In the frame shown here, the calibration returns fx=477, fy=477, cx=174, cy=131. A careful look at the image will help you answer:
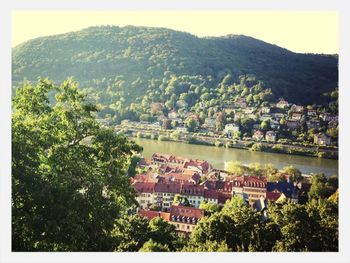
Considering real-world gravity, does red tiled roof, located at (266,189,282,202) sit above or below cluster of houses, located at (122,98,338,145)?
below

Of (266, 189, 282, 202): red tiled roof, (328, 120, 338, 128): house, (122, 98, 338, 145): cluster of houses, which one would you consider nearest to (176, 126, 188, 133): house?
(122, 98, 338, 145): cluster of houses

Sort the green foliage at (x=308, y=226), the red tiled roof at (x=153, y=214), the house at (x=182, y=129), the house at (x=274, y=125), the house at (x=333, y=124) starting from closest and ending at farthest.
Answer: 1. the green foliage at (x=308, y=226)
2. the house at (x=333, y=124)
3. the red tiled roof at (x=153, y=214)
4. the house at (x=274, y=125)
5. the house at (x=182, y=129)

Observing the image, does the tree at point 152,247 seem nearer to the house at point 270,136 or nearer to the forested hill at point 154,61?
the forested hill at point 154,61

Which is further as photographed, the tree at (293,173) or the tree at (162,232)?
the tree at (293,173)

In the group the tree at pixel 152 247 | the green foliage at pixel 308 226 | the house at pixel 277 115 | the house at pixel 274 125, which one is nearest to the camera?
the tree at pixel 152 247

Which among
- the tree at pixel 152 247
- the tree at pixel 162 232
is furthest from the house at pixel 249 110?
the tree at pixel 152 247

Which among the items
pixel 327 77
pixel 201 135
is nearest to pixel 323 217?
pixel 327 77

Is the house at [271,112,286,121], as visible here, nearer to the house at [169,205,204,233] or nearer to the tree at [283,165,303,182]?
the tree at [283,165,303,182]
